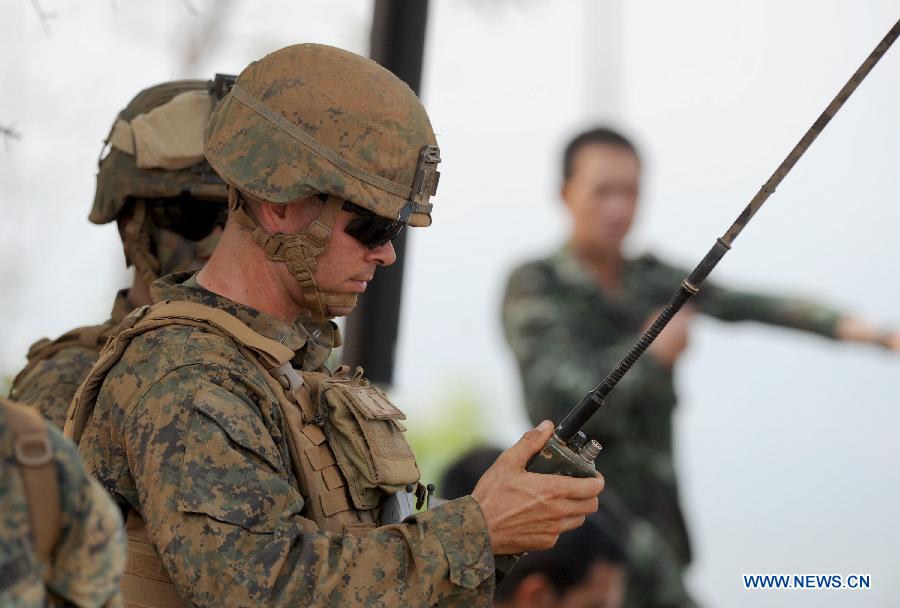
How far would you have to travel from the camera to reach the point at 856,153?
5.59 meters

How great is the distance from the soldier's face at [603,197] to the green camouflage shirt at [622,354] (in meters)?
0.12

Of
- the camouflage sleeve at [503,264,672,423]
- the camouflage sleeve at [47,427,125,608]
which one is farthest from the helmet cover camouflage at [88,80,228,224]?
the camouflage sleeve at [503,264,672,423]

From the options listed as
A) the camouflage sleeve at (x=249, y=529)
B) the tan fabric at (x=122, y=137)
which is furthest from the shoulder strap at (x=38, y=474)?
the tan fabric at (x=122, y=137)

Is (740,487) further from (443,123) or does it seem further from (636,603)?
(443,123)

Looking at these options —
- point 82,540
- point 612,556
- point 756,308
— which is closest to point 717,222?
point 756,308

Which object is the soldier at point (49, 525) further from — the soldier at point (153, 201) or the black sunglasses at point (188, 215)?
the black sunglasses at point (188, 215)

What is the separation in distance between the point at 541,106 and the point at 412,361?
3.93ft

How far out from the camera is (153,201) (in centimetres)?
365

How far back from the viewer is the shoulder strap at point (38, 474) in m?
1.66

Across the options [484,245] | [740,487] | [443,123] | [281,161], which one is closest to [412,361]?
[484,245]

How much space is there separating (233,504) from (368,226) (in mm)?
618

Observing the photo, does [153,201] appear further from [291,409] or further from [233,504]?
[233,504]

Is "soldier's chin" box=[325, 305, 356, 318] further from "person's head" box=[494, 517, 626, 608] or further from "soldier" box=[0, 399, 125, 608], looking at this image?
"person's head" box=[494, 517, 626, 608]

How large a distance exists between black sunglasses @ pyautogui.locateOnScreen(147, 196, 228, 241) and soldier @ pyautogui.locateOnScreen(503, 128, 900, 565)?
7.14 ft
